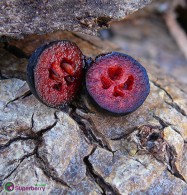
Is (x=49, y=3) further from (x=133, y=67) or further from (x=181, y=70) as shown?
(x=181, y=70)

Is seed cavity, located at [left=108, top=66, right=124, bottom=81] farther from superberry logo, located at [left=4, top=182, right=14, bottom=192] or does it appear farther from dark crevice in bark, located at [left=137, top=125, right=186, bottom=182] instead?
superberry logo, located at [left=4, top=182, right=14, bottom=192]

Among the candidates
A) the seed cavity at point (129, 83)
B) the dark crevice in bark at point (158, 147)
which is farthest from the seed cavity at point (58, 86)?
the dark crevice in bark at point (158, 147)

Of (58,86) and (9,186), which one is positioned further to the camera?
(58,86)

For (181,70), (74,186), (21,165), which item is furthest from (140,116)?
(181,70)

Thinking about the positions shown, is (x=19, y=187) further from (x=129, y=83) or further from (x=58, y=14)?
(x=58, y=14)

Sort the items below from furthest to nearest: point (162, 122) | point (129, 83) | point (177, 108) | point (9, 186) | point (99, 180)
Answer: point (177, 108)
point (162, 122)
point (129, 83)
point (99, 180)
point (9, 186)

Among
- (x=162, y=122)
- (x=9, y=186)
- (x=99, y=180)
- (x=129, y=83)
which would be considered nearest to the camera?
(x=9, y=186)

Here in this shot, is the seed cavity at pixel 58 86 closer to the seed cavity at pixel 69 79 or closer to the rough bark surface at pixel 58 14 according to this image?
the seed cavity at pixel 69 79

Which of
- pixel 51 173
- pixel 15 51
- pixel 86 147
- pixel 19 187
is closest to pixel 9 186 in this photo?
pixel 19 187
